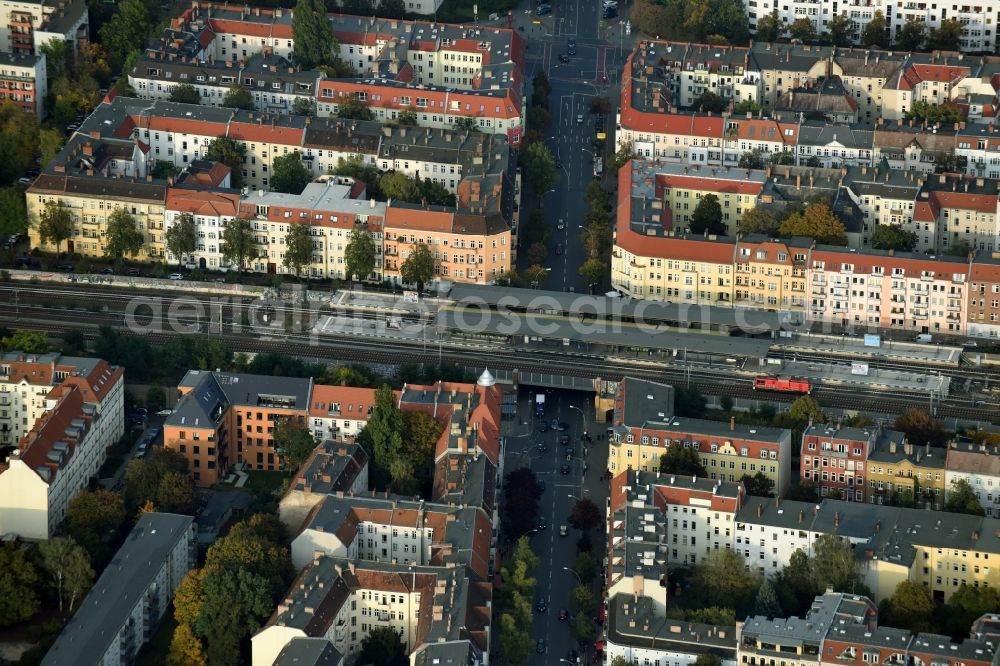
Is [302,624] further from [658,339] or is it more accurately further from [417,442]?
[658,339]

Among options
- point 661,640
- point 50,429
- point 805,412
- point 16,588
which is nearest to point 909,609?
point 661,640

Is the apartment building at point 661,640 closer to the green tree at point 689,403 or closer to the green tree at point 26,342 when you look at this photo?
the green tree at point 689,403

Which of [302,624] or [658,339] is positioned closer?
[302,624]

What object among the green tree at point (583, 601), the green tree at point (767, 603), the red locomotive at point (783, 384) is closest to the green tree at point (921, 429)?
the red locomotive at point (783, 384)

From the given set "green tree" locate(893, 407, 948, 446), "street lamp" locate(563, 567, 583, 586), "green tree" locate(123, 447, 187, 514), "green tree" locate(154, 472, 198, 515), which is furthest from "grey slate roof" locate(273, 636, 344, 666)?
"green tree" locate(893, 407, 948, 446)

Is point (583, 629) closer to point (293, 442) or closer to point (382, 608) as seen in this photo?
point (382, 608)

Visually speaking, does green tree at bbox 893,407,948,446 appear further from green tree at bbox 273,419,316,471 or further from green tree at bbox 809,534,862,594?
green tree at bbox 273,419,316,471

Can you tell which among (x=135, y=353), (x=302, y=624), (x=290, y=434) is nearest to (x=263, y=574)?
(x=302, y=624)
